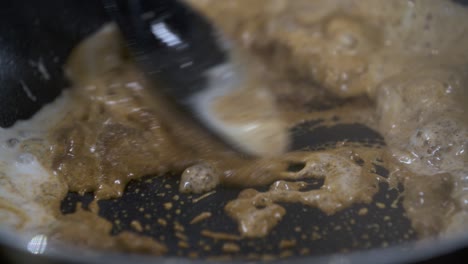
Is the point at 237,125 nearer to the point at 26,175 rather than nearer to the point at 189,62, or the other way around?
the point at 189,62

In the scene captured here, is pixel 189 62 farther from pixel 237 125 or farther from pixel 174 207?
pixel 174 207

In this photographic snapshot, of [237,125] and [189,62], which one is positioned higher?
[189,62]

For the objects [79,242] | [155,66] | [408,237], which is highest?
[155,66]

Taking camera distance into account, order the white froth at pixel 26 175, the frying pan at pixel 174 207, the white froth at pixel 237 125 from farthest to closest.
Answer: the white froth at pixel 237 125 < the white froth at pixel 26 175 < the frying pan at pixel 174 207

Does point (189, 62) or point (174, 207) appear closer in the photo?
point (174, 207)

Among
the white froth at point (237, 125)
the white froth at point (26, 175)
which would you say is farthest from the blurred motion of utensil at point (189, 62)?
the white froth at point (26, 175)

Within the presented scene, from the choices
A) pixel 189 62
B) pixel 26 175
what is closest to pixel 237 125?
pixel 189 62

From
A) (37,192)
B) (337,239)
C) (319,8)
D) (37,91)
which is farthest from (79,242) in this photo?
(319,8)

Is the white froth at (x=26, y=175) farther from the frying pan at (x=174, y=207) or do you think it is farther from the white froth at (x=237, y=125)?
the white froth at (x=237, y=125)

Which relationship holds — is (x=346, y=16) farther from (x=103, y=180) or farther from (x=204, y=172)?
(x=103, y=180)
